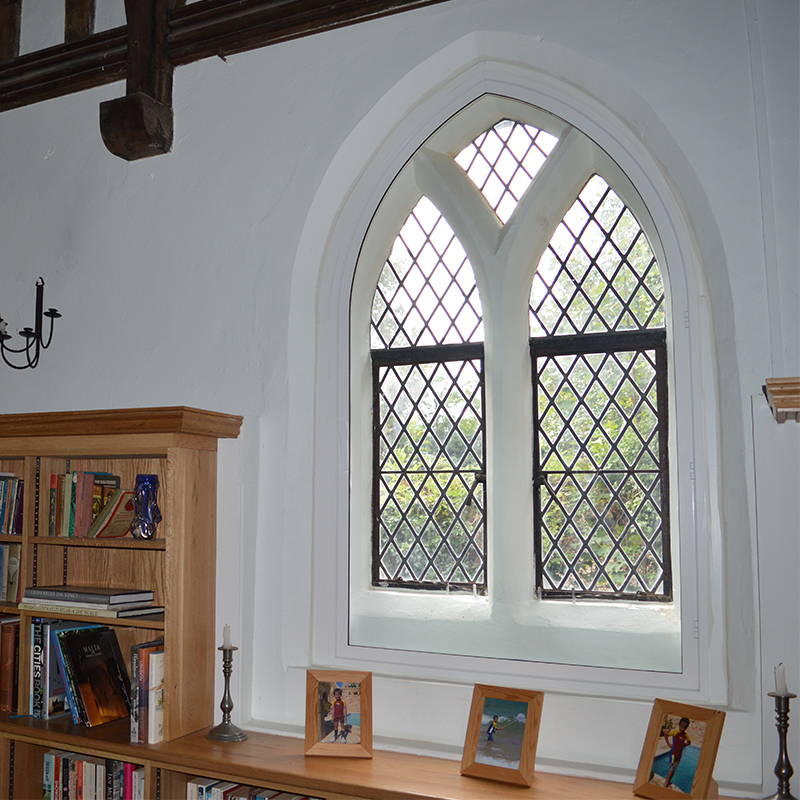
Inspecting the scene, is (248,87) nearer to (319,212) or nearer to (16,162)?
(319,212)

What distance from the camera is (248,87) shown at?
10.2 feet

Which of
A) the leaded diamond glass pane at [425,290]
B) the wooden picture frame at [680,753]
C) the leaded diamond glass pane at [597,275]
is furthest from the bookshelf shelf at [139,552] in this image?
the wooden picture frame at [680,753]

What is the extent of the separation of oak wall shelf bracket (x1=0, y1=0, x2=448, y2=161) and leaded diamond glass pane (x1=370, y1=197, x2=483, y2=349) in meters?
0.79

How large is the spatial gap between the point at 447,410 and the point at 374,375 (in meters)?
0.33

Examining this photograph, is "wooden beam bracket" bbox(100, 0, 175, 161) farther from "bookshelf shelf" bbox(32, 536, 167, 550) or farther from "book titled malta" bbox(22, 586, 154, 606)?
"book titled malta" bbox(22, 586, 154, 606)

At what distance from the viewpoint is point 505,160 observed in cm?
304

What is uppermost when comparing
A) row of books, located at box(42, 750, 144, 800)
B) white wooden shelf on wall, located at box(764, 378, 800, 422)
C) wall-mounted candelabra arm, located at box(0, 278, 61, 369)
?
wall-mounted candelabra arm, located at box(0, 278, 61, 369)

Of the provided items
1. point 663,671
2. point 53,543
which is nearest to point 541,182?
point 663,671

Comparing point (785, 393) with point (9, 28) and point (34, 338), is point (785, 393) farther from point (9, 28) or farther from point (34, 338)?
point (9, 28)

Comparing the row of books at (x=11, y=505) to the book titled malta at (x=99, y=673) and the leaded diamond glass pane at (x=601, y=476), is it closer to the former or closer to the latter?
the book titled malta at (x=99, y=673)

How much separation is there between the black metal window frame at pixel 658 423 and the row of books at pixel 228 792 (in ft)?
3.56

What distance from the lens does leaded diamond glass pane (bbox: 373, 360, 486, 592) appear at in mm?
2900

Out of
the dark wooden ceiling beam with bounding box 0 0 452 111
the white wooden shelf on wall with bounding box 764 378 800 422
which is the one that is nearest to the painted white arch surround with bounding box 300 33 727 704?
the dark wooden ceiling beam with bounding box 0 0 452 111

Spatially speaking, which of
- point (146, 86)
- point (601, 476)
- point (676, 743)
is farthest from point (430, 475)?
point (146, 86)
